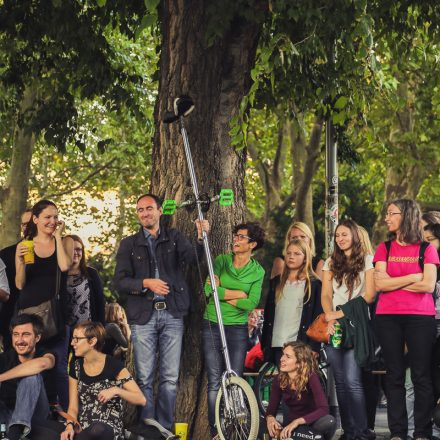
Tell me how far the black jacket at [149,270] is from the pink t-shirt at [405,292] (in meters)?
1.63

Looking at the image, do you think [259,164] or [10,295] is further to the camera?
[259,164]

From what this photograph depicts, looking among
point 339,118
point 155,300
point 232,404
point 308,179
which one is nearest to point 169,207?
point 155,300

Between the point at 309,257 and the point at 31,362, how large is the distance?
8.62 feet

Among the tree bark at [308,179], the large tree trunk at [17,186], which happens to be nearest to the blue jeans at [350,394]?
the tree bark at [308,179]

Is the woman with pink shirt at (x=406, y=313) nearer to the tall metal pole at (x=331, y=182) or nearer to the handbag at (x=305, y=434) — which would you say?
the handbag at (x=305, y=434)

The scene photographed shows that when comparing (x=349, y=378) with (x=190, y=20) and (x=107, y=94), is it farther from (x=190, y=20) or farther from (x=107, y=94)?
(x=107, y=94)

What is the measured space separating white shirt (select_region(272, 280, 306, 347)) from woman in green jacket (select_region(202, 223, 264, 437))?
0.38m

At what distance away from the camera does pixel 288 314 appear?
10.7 meters

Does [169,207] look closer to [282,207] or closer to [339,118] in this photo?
[339,118]

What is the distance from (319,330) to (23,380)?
100 inches

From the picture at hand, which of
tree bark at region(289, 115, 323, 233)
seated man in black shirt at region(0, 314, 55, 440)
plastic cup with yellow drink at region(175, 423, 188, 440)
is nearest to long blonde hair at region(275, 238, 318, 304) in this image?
plastic cup with yellow drink at region(175, 423, 188, 440)

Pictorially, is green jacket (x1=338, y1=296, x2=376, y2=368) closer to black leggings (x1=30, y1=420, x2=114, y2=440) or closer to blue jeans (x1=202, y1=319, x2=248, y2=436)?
blue jeans (x1=202, y1=319, x2=248, y2=436)

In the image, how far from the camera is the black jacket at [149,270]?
10078 mm

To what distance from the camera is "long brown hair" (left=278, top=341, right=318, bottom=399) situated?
963 centimetres
